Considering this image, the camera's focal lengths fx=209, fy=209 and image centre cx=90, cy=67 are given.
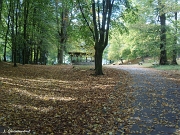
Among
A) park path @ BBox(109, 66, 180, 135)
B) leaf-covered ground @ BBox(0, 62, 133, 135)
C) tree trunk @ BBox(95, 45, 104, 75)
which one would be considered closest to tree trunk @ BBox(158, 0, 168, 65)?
tree trunk @ BBox(95, 45, 104, 75)

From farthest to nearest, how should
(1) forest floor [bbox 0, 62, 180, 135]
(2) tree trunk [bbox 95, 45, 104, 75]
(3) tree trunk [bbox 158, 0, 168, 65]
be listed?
(3) tree trunk [bbox 158, 0, 168, 65]
(2) tree trunk [bbox 95, 45, 104, 75]
(1) forest floor [bbox 0, 62, 180, 135]

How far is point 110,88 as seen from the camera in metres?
10.2

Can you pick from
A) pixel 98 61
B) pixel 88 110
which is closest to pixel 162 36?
pixel 98 61

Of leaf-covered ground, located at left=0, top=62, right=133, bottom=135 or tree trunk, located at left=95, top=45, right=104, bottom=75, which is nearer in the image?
leaf-covered ground, located at left=0, top=62, right=133, bottom=135

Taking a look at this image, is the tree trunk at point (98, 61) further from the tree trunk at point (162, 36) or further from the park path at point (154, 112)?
the tree trunk at point (162, 36)

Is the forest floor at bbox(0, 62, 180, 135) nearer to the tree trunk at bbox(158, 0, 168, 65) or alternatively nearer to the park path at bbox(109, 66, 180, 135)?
the park path at bbox(109, 66, 180, 135)

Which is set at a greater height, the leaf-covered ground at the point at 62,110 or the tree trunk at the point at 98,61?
the tree trunk at the point at 98,61

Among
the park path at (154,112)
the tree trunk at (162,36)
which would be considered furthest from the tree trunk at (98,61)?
the tree trunk at (162,36)

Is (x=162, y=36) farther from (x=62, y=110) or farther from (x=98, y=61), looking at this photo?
(x=62, y=110)

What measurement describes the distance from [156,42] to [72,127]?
61.5ft

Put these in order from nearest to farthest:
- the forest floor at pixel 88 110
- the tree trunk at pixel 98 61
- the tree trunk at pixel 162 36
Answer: the forest floor at pixel 88 110 < the tree trunk at pixel 98 61 < the tree trunk at pixel 162 36

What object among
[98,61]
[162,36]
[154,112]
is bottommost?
[154,112]

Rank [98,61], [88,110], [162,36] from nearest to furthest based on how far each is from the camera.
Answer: [88,110], [98,61], [162,36]

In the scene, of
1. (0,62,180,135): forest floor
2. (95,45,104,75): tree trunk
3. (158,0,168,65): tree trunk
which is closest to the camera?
(0,62,180,135): forest floor
